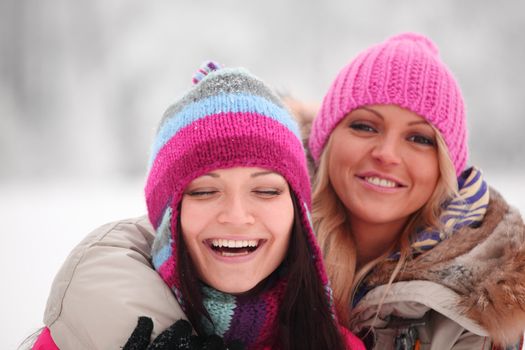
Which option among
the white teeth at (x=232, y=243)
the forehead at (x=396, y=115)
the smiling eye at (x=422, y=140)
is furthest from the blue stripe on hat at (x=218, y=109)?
the smiling eye at (x=422, y=140)

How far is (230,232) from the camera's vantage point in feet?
3.77

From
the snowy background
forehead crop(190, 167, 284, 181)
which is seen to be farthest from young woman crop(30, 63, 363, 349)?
the snowy background

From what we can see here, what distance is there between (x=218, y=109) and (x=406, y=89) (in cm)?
80

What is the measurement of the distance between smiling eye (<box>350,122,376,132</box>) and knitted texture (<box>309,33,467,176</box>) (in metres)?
0.06

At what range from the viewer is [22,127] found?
537 cm

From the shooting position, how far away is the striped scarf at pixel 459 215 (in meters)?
1.68

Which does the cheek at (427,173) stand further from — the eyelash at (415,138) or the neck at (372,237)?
the neck at (372,237)

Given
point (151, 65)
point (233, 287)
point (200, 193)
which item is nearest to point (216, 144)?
point (200, 193)

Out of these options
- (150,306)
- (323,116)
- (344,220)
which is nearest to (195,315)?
(150,306)

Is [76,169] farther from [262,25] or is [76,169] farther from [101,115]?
[262,25]

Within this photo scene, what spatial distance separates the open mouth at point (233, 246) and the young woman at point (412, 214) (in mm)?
634

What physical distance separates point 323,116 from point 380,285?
0.72 m

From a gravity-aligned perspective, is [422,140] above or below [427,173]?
above

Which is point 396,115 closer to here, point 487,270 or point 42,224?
point 487,270
